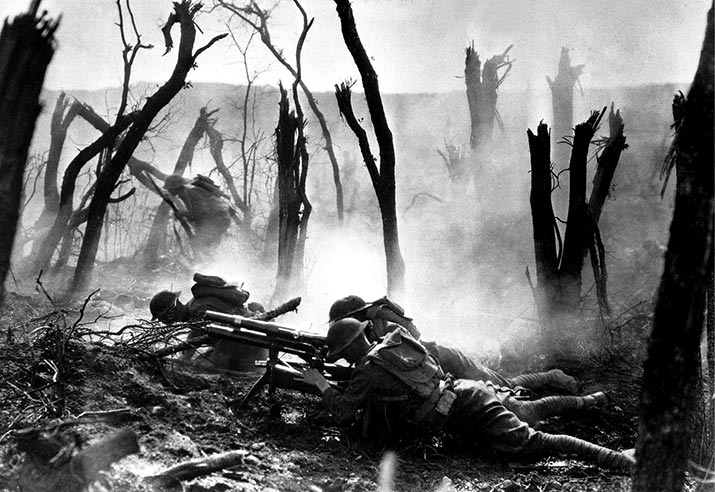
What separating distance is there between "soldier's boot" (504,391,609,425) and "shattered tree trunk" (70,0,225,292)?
26.9 feet

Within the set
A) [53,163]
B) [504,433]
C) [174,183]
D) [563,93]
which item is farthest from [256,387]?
[563,93]

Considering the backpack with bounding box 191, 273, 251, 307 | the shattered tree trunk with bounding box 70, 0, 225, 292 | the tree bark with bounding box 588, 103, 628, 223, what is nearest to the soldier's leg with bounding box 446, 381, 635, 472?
the backpack with bounding box 191, 273, 251, 307

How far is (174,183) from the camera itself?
56.5 ft

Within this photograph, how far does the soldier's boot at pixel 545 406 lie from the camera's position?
6004mm

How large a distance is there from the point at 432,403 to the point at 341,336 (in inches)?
40.0

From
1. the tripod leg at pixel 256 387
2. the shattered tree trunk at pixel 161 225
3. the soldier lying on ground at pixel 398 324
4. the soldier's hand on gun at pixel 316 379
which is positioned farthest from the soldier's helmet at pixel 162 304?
the shattered tree trunk at pixel 161 225

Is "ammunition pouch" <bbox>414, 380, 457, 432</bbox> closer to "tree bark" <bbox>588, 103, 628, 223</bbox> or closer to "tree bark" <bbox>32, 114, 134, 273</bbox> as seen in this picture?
"tree bark" <bbox>588, 103, 628, 223</bbox>

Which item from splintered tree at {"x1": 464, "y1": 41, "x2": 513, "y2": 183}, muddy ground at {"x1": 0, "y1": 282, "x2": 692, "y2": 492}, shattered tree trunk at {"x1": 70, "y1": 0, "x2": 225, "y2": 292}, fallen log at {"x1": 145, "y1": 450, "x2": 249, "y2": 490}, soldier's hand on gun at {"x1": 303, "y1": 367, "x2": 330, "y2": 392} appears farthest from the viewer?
splintered tree at {"x1": 464, "y1": 41, "x2": 513, "y2": 183}

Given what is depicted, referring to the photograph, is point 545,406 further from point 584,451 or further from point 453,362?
point 453,362

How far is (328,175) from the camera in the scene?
32.5 meters

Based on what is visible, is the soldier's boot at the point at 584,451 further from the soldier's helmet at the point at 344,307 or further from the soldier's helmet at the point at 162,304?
the soldier's helmet at the point at 162,304

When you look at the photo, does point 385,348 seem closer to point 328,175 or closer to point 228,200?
point 228,200

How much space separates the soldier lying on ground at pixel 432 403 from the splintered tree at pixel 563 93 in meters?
19.6

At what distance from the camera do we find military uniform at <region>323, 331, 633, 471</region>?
5336 mm
